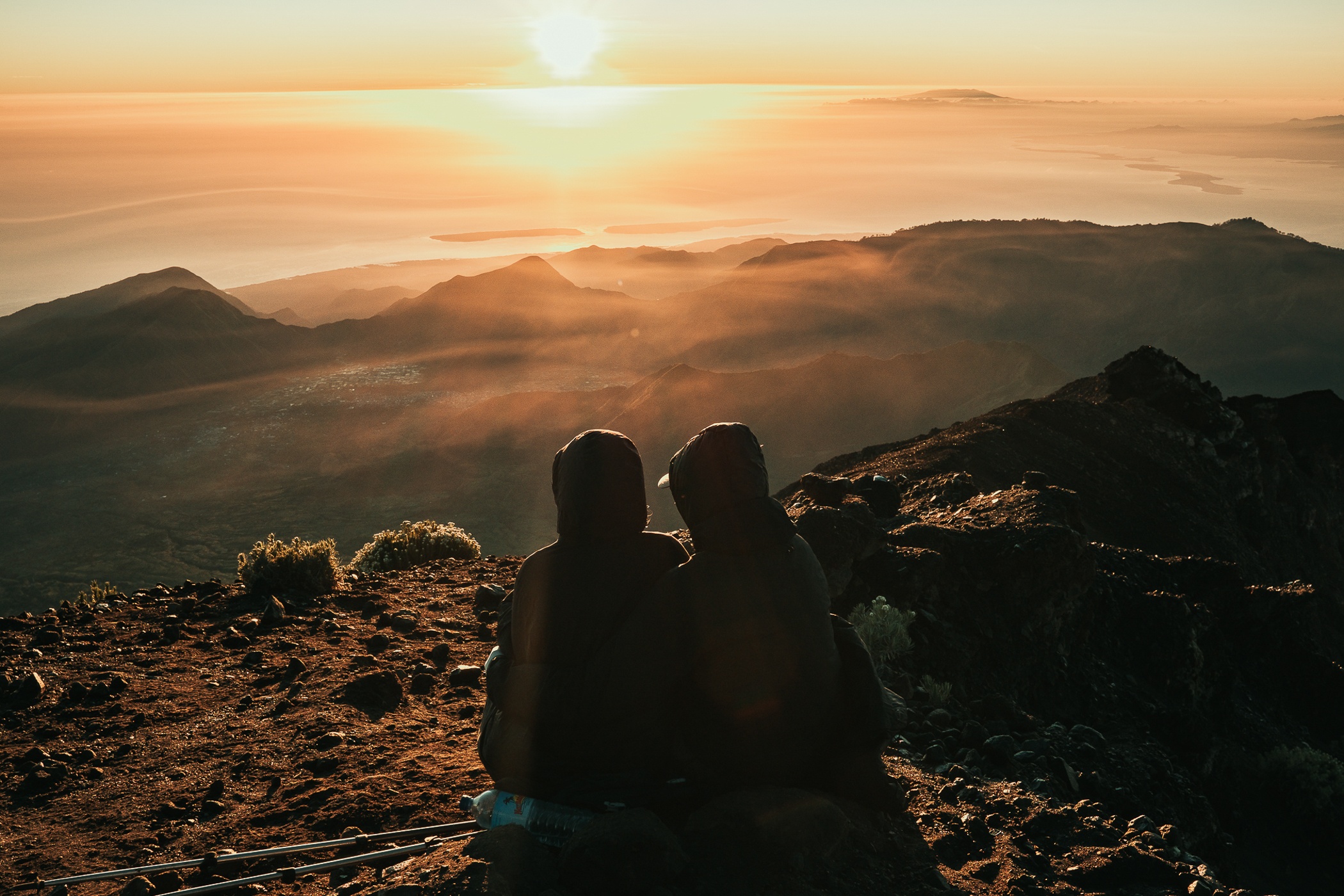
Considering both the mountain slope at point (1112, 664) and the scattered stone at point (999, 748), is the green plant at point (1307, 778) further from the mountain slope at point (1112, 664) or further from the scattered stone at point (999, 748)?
the scattered stone at point (999, 748)

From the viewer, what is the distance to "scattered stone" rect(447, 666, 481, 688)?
7.39 meters

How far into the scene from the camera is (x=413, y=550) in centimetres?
1249

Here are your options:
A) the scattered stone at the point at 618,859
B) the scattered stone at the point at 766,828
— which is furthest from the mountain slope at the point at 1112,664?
the scattered stone at the point at 618,859

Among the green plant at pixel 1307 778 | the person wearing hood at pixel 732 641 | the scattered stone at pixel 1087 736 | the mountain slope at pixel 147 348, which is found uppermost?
the mountain slope at pixel 147 348

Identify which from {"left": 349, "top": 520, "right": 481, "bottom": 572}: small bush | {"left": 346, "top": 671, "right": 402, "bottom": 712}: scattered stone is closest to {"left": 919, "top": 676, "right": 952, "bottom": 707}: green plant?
{"left": 346, "top": 671, "right": 402, "bottom": 712}: scattered stone

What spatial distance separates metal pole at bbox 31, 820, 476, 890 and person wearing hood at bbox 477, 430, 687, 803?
1034 mm

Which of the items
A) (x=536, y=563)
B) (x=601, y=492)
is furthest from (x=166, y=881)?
(x=601, y=492)

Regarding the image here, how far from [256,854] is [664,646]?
8.05ft

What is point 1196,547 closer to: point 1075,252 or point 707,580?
point 707,580

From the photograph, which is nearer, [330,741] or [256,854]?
[256,854]

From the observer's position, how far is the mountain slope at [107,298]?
403 feet

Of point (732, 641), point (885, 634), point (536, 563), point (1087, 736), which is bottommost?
point (1087, 736)

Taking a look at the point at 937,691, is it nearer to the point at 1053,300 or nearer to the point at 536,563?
the point at 536,563

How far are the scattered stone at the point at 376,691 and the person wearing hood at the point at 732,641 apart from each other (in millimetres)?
3747
